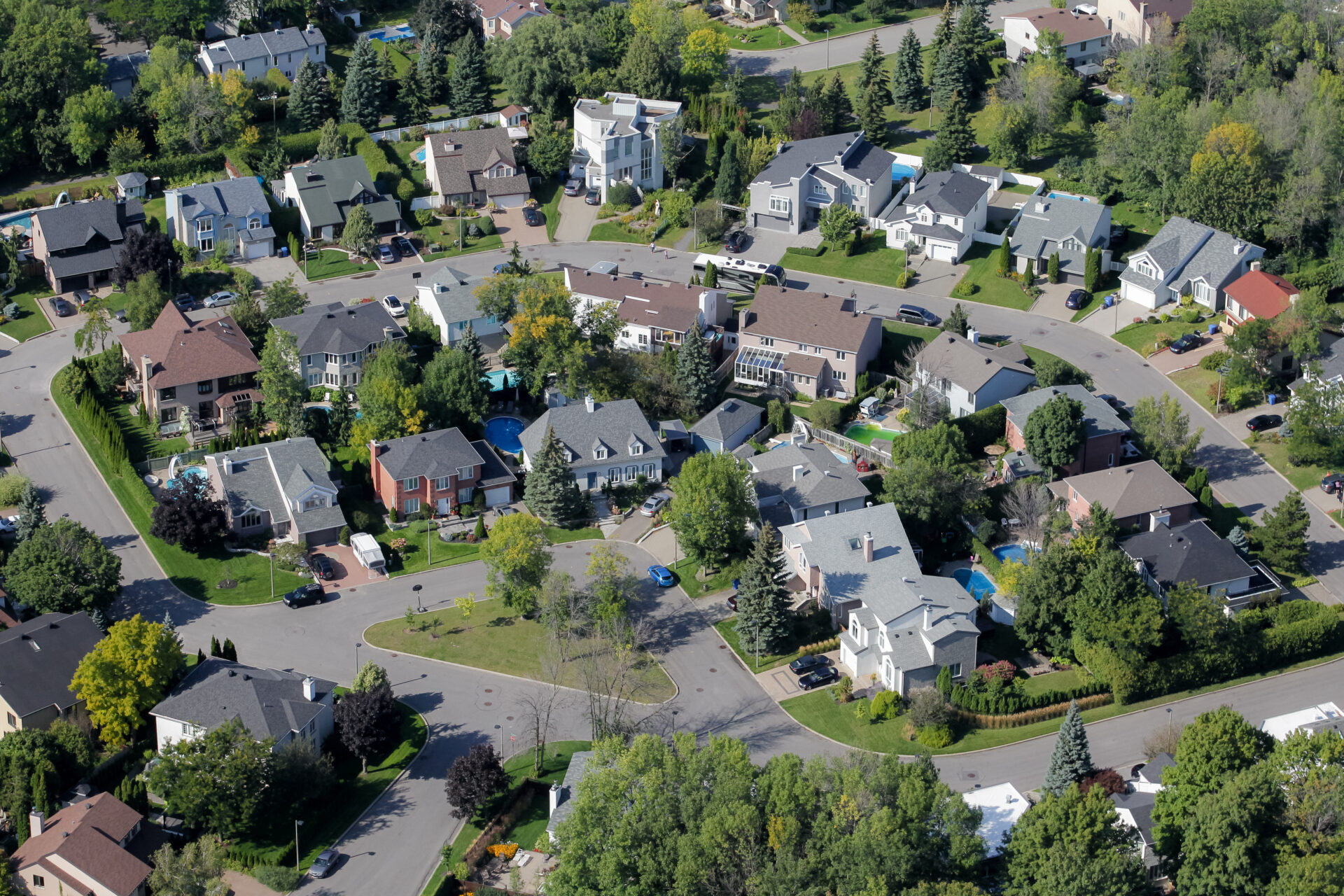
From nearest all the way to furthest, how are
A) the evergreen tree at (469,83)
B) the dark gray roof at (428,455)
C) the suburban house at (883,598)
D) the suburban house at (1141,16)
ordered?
the suburban house at (883,598) < the dark gray roof at (428,455) < the evergreen tree at (469,83) < the suburban house at (1141,16)

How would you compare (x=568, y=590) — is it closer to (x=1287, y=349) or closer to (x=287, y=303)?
(x=287, y=303)

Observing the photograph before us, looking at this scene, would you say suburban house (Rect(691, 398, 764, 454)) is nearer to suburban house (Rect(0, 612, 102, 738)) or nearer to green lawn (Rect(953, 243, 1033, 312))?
green lawn (Rect(953, 243, 1033, 312))

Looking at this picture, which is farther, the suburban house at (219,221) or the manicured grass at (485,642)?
the suburban house at (219,221)

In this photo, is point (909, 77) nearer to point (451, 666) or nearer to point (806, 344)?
point (806, 344)

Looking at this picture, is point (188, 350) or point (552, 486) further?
point (188, 350)

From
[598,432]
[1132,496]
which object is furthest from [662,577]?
[1132,496]

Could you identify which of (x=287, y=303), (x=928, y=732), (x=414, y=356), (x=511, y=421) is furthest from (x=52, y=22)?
(x=928, y=732)

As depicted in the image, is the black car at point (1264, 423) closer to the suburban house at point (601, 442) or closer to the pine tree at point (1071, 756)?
the pine tree at point (1071, 756)

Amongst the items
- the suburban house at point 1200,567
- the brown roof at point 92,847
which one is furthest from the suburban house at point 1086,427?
the brown roof at point 92,847
